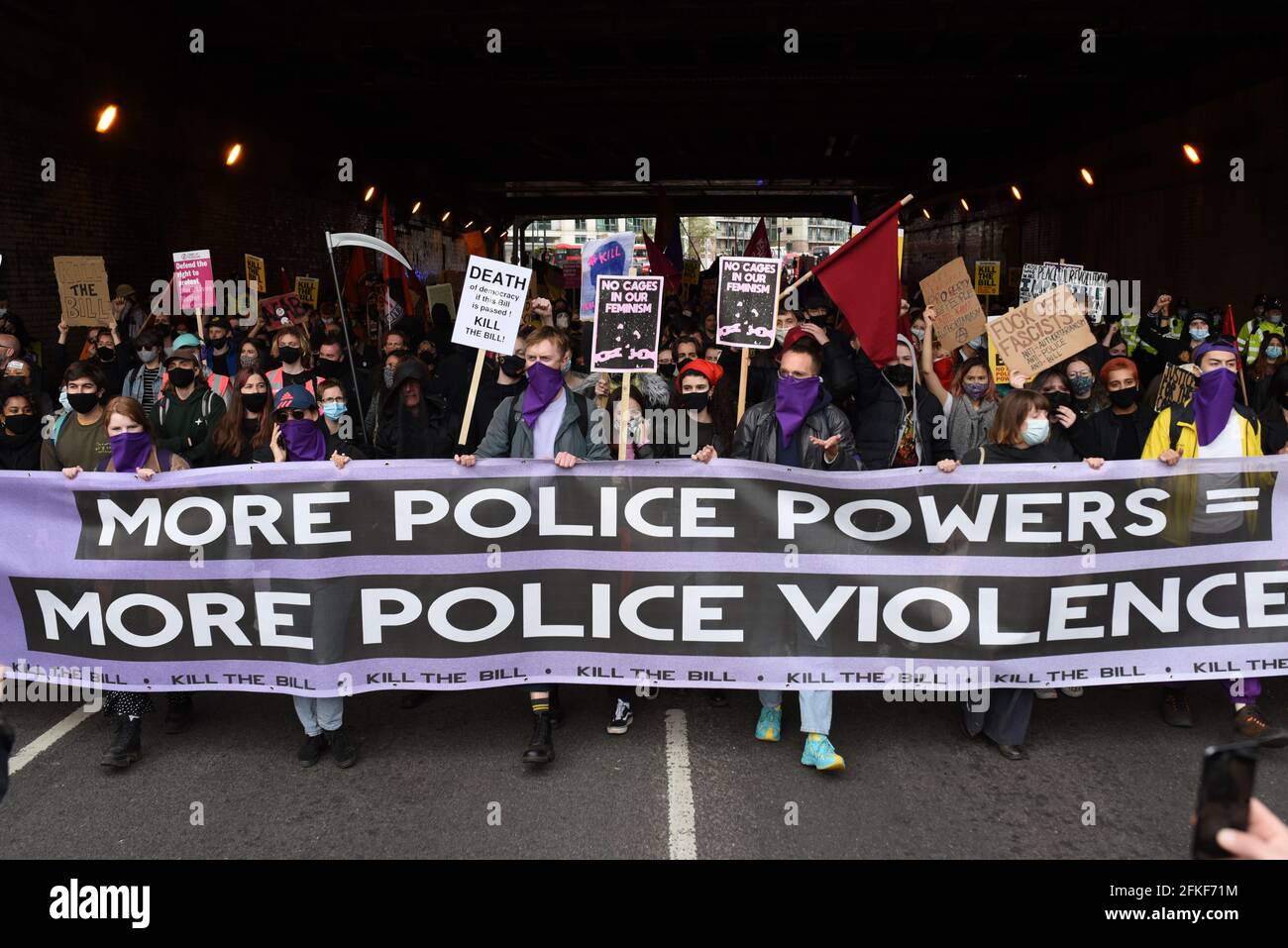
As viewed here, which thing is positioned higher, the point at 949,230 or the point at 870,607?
the point at 949,230

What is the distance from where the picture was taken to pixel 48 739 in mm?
5129

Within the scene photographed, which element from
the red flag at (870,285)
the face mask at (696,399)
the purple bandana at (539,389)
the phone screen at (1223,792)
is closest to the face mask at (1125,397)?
the red flag at (870,285)

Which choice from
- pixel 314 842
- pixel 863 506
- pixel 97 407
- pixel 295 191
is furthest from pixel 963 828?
pixel 295 191

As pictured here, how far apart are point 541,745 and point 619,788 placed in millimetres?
439

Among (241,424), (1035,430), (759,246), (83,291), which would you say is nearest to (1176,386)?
(1035,430)

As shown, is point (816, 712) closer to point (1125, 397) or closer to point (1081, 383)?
point (1125, 397)

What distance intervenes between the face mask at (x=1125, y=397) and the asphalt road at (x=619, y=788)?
1624mm

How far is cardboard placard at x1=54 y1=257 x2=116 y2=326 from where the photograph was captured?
30.4ft

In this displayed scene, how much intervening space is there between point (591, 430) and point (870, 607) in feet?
5.92

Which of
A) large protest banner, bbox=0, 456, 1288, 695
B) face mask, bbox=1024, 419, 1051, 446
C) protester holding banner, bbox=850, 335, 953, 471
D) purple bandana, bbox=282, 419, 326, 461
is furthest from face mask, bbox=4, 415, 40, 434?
face mask, bbox=1024, 419, 1051, 446

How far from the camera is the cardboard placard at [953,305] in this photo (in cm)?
759

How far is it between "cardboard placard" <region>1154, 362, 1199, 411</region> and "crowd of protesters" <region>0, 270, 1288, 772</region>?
0.10 metres

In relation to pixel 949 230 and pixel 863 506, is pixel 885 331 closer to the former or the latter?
pixel 863 506

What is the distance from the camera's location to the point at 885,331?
5727mm
